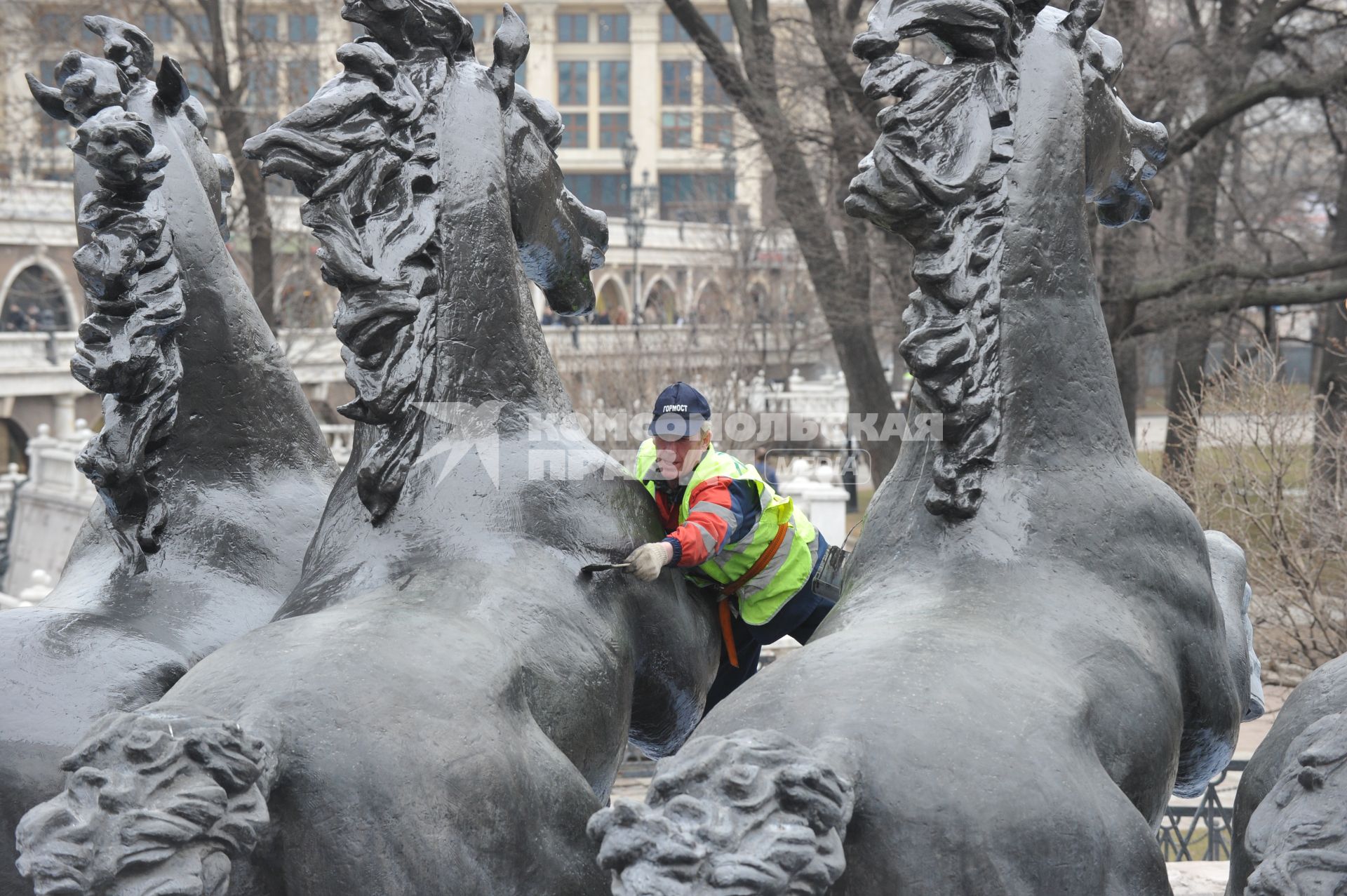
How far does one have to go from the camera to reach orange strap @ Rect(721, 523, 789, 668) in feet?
15.7

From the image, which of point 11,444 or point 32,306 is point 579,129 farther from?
point 11,444

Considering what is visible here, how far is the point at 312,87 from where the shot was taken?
2122 centimetres

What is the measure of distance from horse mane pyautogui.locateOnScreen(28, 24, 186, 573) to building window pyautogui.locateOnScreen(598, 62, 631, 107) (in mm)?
71829

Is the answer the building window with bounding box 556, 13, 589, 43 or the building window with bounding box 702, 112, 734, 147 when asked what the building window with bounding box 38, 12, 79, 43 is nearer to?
the building window with bounding box 702, 112, 734, 147

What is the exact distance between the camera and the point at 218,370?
4820 millimetres

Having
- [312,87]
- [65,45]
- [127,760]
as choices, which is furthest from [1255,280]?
[127,760]

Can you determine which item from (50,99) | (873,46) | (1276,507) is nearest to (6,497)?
(1276,507)

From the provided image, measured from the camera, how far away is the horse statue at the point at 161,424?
4.25m

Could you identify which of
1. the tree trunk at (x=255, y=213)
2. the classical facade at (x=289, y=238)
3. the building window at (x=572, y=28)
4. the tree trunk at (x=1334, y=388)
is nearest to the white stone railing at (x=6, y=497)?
the classical facade at (x=289, y=238)

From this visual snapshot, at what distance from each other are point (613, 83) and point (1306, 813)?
74748 millimetres

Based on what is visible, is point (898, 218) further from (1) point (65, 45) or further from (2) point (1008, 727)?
(1) point (65, 45)

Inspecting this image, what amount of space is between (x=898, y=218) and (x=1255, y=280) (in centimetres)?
1599

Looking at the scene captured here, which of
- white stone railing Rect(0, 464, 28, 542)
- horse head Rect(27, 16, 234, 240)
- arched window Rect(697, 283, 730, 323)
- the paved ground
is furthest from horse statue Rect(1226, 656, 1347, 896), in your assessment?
arched window Rect(697, 283, 730, 323)

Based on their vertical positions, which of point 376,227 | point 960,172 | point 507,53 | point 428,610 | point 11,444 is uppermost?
point 507,53
